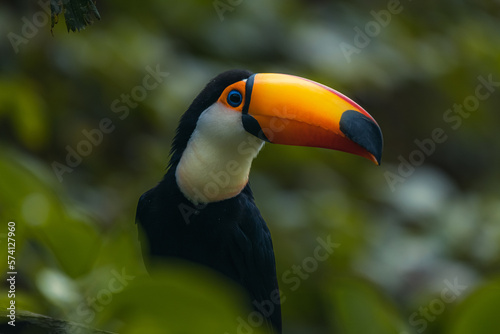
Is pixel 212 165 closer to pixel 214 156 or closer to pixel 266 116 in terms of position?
pixel 214 156

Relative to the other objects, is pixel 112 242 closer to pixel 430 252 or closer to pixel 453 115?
pixel 430 252

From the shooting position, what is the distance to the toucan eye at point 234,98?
1.82 metres

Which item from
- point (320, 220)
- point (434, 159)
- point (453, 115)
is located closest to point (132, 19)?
point (320, 220)

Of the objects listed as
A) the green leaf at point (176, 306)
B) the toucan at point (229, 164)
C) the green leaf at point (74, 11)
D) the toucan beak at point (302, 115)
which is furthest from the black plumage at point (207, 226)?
the green leaf at point (176, 306)

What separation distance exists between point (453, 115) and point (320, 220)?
1.92 meters

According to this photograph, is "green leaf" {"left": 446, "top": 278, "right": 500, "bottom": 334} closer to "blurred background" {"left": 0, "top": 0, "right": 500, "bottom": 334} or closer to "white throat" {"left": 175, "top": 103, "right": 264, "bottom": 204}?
"blurred background" {"left": 0, "top": 0, "right": 500, "bottom": 334}

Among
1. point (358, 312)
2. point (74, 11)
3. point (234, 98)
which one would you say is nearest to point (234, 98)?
point (234, 98)

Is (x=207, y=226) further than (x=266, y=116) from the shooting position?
Yes

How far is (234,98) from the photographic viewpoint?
5.98 feet

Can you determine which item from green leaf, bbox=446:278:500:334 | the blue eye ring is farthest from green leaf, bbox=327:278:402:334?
the blue eye ring

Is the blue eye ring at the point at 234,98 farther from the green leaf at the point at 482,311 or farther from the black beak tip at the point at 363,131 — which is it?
the green leaf at the point at 482,311

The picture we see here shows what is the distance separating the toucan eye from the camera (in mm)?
1816

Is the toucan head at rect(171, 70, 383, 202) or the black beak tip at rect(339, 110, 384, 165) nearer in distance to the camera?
the black beak tip at rect(339, 110, 384, 165)

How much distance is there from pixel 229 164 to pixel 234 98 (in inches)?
7.4
